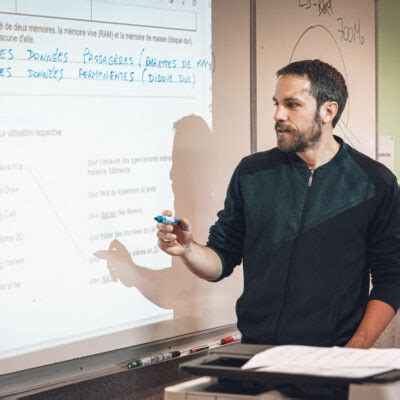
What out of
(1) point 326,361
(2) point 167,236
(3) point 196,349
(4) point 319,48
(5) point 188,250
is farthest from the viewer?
(4) point 319,48

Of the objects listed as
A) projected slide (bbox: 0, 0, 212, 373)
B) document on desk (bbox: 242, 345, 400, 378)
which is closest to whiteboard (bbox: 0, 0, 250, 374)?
projected slide (bbox: 0, 0, 212, 373)

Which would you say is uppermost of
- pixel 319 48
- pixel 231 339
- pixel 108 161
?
pixel 319 48

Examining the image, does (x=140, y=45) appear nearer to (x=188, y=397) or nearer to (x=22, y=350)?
(x=22, y=350)

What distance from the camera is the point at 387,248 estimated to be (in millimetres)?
2381

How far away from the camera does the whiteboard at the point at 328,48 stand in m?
2.99

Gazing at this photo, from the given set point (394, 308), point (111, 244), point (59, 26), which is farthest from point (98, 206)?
point (394, 308)

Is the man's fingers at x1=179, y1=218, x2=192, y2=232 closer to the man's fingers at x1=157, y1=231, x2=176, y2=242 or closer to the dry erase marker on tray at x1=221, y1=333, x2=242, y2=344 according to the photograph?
the man's fingers at x1=157, y1=231, x2=176, y2=242

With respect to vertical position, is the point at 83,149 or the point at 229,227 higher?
the point at 83,149

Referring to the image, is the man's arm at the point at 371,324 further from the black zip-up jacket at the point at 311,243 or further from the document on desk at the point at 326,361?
the document on desk at the point at 326,361

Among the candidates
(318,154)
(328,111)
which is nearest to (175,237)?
(318,154)

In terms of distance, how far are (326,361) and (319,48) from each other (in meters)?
2.00

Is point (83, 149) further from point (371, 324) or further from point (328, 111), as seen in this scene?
point (371, 324)

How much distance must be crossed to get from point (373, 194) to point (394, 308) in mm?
328

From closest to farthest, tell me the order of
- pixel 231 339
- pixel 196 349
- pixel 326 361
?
pixel 326 361 → pixel 196 349 → pixel 231 339
